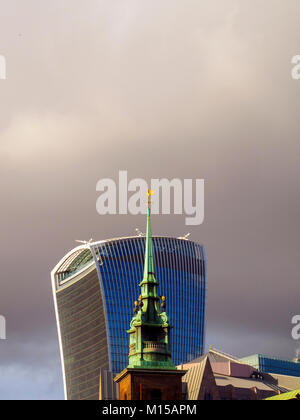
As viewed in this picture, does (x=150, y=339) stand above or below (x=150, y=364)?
above

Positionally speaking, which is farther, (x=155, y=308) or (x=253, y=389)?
(x=253, y=389)

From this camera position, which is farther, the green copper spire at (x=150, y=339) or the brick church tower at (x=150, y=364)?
the green copper spire at (x=150, y=339)

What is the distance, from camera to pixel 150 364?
116 meters

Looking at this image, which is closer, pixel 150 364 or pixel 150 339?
pixel 150 364

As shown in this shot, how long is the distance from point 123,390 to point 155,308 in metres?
12.0

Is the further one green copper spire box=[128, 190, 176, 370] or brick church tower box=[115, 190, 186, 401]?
green copper spire box=[128, 190, 176, 370]

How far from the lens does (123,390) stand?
119312mm

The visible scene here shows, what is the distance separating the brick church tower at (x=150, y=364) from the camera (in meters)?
115

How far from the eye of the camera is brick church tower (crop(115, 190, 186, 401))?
114812 mm
